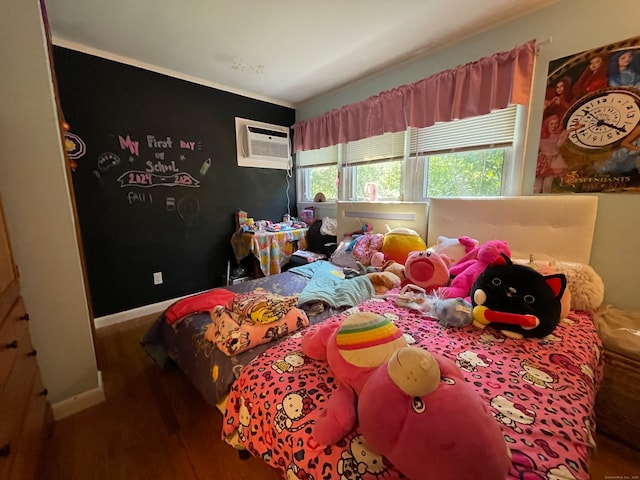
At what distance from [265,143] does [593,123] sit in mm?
3043

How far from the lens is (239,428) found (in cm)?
103

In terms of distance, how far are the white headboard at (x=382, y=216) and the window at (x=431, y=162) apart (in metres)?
0.20

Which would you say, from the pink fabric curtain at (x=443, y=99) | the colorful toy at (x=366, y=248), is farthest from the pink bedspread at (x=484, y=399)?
the pink fabric curtain at (x=443, y=99)

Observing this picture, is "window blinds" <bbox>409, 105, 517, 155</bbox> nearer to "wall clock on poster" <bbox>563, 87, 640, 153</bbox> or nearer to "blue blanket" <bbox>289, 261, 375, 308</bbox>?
"wall clock on poster" <bbox>563, 87, 640, 153</bbox>

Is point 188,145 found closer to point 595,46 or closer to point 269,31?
point 269,31

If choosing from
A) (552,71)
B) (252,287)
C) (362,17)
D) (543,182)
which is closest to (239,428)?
(252,287)

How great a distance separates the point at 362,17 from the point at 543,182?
1.74 meters

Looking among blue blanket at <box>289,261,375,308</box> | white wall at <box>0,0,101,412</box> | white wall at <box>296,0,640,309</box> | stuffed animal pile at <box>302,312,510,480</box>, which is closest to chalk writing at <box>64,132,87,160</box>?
white wall at <box>0,0,101,412</box>

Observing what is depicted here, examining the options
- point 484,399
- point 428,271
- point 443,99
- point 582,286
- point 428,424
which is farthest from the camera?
point 443,99

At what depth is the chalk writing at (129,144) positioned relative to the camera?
2.45 m

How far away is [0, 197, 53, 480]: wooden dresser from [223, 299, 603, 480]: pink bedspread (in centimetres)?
63

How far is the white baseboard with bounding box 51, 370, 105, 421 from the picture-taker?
4.69 ft

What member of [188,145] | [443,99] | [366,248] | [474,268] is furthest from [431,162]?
[188,145]

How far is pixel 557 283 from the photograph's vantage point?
4.29 feet
